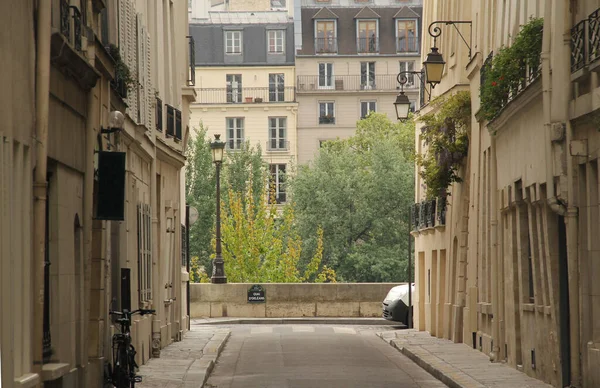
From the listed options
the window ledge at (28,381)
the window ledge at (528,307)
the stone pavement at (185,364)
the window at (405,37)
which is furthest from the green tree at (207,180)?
the window ledge at (28,381)

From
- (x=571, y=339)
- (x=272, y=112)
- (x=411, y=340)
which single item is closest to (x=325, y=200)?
(x=272, y=112)

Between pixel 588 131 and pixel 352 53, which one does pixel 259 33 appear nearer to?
pixel 352 53

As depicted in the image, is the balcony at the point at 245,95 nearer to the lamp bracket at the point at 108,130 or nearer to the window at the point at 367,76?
the window at the point at 367,76

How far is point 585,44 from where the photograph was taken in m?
15.4

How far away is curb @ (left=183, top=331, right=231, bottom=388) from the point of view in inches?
754

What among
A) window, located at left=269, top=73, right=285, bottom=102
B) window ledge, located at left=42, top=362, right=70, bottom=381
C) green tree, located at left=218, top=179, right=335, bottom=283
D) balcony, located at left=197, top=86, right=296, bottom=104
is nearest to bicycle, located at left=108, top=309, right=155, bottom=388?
window ledge, located at left=42, top=362, right=70, bottom=381

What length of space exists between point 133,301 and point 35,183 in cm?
983

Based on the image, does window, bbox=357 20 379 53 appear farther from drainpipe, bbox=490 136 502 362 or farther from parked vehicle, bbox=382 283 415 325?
drainpipe, bbox=490 136 502 362

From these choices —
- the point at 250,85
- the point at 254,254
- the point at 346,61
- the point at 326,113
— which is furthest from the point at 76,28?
the point at 346,61

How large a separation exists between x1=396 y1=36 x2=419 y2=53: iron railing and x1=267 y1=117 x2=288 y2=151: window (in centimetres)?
861

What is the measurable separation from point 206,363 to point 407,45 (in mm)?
63246

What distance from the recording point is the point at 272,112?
82312 mm

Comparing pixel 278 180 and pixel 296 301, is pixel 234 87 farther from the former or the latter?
pixel 296 301

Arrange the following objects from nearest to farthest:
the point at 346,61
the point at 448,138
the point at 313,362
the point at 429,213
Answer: the point at 313,362 → the point at 448,138 → the point at 429,213 → the point at 346,61
